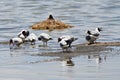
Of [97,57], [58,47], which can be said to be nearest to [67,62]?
[97,57]

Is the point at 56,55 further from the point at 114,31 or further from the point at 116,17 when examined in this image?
the point at 116,17

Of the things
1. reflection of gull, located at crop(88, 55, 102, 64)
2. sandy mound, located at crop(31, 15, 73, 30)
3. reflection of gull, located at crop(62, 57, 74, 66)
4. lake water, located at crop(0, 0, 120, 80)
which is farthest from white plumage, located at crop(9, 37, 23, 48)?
sandy mound, located at crop(31, 15, 73, 30)

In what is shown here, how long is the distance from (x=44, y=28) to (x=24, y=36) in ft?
17.5

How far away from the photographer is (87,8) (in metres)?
42.7

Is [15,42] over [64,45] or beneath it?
A: beneath

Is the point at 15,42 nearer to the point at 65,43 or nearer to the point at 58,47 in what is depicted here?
the point at 58,47

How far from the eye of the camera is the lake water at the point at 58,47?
15.3 m

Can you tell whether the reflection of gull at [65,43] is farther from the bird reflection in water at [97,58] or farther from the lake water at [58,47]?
the bird reflection in water at [97,58]

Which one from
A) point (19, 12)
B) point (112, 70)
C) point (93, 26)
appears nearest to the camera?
point (112, 70)

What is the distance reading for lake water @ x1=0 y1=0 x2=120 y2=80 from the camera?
→ 15.3 m

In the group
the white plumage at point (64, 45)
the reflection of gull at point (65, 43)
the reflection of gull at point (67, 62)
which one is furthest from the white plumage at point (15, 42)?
the reflection of gull at point (67, 62)

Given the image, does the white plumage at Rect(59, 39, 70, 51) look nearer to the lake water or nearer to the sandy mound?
the lake water

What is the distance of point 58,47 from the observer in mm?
21750

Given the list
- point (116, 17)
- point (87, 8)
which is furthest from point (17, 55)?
point (87, 8)
